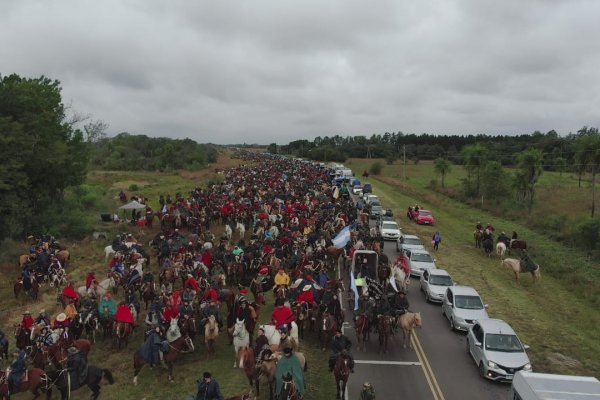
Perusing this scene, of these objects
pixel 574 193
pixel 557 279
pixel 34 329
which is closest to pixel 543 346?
pixel 557 279

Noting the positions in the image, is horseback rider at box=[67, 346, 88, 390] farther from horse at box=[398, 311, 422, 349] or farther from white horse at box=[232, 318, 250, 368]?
horse at box=[398, 311, 422, 349]

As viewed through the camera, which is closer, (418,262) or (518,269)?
(418,262)

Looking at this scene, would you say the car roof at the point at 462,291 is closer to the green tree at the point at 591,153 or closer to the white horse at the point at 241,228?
the white horse at the point at 241,228

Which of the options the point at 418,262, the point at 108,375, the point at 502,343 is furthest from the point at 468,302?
the point at 108,375

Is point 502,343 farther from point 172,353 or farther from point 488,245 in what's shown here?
point 488,245

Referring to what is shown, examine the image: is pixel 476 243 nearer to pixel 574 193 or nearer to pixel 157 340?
pixel 157 340

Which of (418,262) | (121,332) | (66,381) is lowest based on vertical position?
(121,332)
